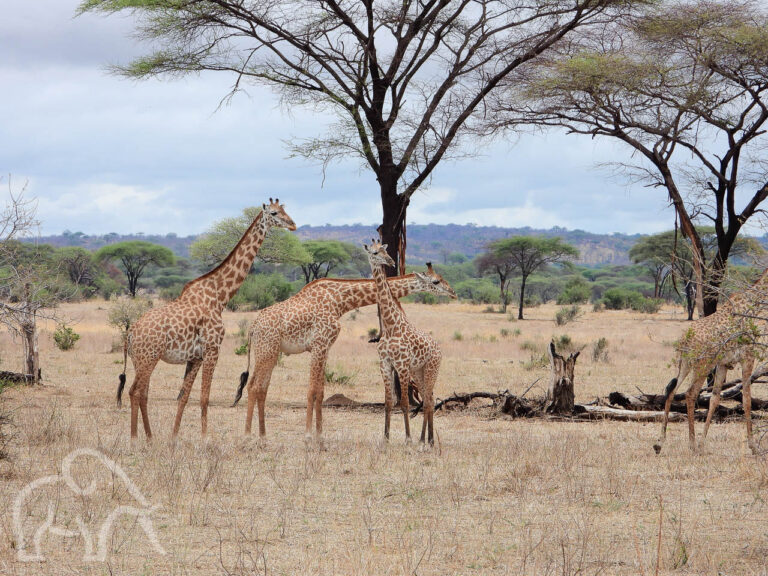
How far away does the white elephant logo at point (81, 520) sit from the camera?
5539 mm

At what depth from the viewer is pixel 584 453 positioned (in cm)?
928

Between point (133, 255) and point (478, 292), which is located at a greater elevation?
point (133, 255)

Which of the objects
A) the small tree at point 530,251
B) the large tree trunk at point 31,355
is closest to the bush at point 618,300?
the small tree at point 530,251

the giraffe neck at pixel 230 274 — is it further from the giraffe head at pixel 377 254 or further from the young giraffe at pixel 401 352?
the young giraffe at pixel 401 352

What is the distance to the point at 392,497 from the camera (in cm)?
738

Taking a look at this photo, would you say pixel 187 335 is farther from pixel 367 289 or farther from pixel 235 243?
pixel 235 243

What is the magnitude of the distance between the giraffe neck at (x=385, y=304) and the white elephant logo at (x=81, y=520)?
3418 millimetres

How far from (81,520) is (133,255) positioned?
175 ft

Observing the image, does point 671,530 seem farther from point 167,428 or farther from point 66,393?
point 66,393

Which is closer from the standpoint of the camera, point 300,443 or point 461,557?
point 461,557

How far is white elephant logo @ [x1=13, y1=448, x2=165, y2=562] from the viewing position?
5539mm

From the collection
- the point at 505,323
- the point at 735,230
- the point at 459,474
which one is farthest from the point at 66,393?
the point at 505,323

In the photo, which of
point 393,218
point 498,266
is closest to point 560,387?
point 393,218

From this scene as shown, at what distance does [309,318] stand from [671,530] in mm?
5001
